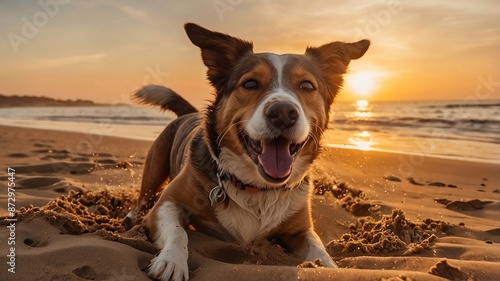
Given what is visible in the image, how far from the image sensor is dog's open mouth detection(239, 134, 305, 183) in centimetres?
332

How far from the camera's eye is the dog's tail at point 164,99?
6.34 meters

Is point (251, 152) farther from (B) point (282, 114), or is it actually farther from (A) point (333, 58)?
(A) point (333, 58)

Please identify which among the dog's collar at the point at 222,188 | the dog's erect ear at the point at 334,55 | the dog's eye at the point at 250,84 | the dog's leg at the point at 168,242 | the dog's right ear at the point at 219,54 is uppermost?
the dog's erect ear at the point at 334,55

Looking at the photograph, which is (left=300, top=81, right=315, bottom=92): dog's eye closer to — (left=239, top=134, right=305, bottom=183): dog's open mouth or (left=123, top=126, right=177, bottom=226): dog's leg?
(left=239, top=134, right=305, bottom=183): dog's open mouth

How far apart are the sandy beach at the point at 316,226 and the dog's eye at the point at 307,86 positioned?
1302 mm

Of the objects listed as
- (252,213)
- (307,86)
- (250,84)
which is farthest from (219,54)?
(252,213)

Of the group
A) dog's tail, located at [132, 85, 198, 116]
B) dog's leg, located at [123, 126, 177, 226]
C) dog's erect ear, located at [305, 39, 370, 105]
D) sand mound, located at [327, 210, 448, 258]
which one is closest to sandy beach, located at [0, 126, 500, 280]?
sand mound, located at [327, 210, 448, 258]

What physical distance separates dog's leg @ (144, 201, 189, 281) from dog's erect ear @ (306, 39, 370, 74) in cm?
195

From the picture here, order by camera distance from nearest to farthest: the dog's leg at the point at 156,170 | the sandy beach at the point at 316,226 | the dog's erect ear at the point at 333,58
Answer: the sandy beach at the point at 316,226 → the dog's erect ear at the point at 333,58 → the dog's leg at the point at 156,170

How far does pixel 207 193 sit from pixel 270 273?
1.22 m

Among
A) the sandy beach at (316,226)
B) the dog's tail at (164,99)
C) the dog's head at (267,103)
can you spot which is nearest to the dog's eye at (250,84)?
the dog's head at (267,103)

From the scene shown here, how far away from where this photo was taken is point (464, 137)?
46.5 feet

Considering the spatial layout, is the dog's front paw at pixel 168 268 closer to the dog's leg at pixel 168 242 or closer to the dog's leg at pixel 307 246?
the dog's leg at pixel 168 242

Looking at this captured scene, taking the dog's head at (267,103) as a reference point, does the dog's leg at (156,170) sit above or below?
below
